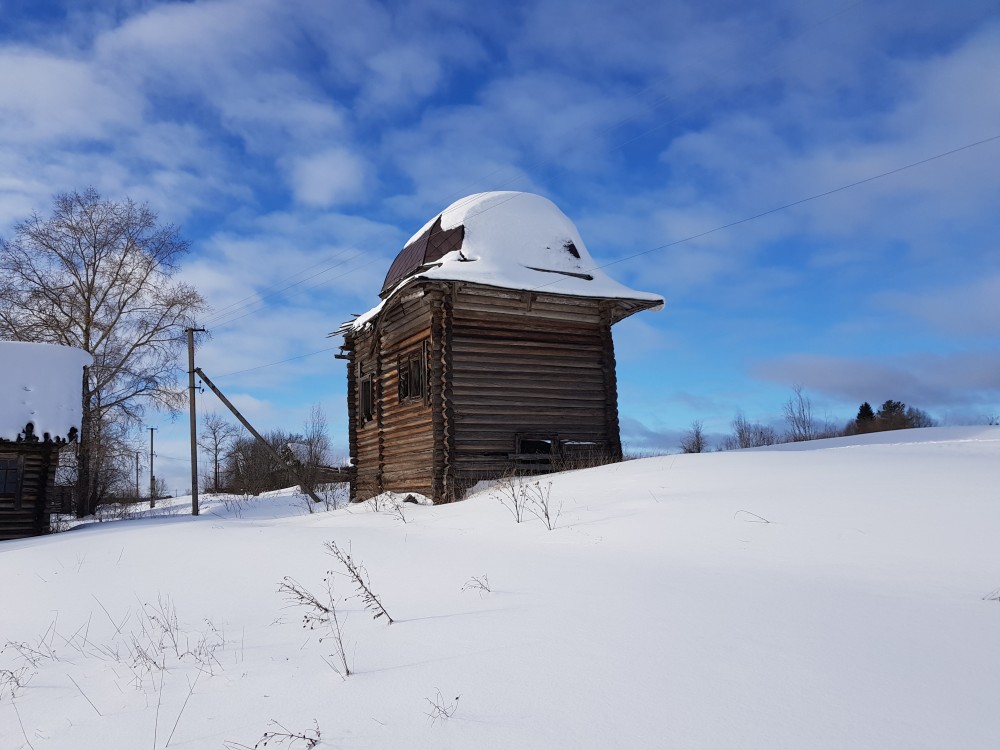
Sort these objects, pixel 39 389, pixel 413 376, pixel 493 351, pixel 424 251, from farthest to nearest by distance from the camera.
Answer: pixel 39 389, pixel 424 251, pixel 413 376, pixel 493 351

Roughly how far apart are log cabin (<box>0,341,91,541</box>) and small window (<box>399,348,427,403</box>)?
407 inches

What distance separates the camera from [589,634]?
11.9 ft

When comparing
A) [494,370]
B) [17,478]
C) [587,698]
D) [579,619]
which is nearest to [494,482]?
[494,370]

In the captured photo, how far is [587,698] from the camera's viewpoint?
2.85m

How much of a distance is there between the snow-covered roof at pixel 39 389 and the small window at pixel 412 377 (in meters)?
10.4

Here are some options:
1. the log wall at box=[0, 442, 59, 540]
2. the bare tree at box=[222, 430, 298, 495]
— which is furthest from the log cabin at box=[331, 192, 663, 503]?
the bare tree at box=[222, 430, 298, 495]

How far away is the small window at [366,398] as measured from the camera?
61.1ft

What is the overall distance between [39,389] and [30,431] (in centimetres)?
135

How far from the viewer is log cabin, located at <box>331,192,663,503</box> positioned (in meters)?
14.4

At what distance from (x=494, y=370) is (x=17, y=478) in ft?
45.1

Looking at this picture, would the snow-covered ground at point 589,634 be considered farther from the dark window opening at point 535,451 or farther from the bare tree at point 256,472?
the bare tree at point 256,472

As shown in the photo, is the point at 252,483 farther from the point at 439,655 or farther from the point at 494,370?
the point at 439,655

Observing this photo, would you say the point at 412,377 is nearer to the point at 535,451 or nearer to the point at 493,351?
the point at 493,351

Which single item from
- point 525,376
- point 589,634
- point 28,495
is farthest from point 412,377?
point 589,634
